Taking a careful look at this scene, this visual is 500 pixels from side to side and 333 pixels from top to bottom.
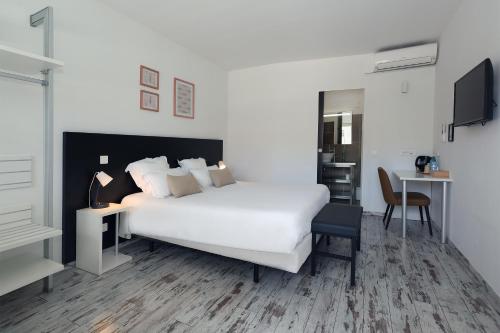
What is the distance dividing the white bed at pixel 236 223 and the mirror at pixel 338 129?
9.64ft

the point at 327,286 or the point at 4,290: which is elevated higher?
the point at 4,290

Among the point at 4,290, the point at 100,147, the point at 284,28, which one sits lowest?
the point at 4,290

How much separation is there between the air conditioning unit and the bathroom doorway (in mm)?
1100

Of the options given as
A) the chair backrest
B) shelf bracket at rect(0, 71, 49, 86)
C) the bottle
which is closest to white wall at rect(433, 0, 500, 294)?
the bottle

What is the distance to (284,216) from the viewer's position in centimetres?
219

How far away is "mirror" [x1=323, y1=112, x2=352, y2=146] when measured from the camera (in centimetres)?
558

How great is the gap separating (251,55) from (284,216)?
3342mm

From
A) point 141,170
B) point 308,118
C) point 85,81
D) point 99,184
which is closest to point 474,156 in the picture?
point 308,118

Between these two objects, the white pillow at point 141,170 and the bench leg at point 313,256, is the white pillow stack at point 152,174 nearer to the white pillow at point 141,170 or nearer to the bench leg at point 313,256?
the white pillow at point 141,170

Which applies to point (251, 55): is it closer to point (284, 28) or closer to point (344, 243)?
point (284, 28)

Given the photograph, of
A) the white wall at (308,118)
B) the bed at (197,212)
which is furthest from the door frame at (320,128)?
the bed at (197,212)

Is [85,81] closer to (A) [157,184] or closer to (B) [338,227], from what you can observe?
(A) [157,184]

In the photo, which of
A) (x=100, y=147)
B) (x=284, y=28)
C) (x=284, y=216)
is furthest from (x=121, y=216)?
(x=284, y=28)

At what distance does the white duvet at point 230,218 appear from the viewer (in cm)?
219
